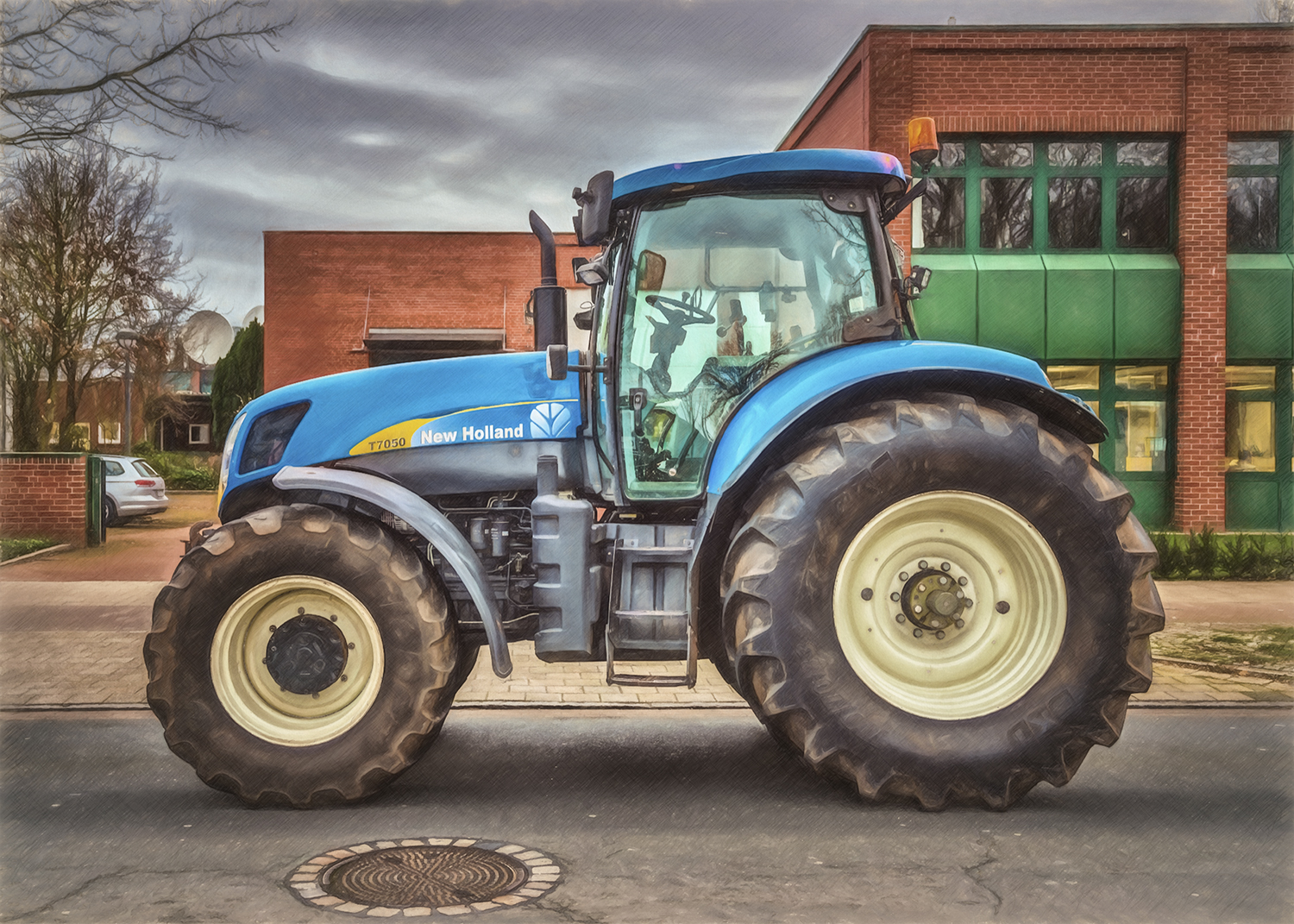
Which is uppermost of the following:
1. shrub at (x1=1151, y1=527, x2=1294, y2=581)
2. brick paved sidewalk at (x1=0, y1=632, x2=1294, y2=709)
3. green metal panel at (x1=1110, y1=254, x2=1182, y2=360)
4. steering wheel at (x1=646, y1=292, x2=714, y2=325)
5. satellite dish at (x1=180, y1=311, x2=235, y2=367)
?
satellite dish at (x1=180, y1=311, x2=235, y2=367)

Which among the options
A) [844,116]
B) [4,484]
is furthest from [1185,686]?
[4,484]

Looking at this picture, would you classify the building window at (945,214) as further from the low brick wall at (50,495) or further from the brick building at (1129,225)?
the low brick wall at (50,495)

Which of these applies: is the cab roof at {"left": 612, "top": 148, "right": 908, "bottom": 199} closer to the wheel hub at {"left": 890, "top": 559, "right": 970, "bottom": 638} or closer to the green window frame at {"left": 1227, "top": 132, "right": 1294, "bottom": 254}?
the wheel hub at {"left": 890, "top": 559, "right": 970, "bottom": 638}

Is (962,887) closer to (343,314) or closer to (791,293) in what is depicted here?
(791,293)

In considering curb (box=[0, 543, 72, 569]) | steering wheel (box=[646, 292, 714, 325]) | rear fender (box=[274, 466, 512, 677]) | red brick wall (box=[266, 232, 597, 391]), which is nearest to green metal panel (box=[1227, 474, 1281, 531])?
steering wheel (box=[646, 292, 714, 325])

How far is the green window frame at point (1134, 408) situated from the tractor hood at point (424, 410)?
42.7 ft

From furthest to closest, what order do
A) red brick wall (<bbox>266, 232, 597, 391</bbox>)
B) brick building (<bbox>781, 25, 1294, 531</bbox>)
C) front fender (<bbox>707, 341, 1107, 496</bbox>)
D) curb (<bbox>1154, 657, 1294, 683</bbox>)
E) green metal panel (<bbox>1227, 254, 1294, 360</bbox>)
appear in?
1. red brick wall (<bbox>266, 232, 597, 391</bbox>)
2. green metal panel (<bbox>1227, 254, 1294, 360</bbox>)
3. brick building (<bbox>781, 25, 1294, 531</bbox>)
4. curb (<bbox>1154, 657, 1294, 683</bbox>)
5. front fender (<bbox>707, 341, 1107, 496</bbox>)

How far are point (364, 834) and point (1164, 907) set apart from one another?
2.94 meters

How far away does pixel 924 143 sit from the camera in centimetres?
529

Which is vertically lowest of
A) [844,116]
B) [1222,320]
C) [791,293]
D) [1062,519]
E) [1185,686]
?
[1185,686]

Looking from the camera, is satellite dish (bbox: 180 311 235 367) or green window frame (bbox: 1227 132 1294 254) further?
satellite dish (bbox: 180 311 235 367)

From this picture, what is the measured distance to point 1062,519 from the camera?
181 inches

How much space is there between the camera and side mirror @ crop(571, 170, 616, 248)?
4.86 meters

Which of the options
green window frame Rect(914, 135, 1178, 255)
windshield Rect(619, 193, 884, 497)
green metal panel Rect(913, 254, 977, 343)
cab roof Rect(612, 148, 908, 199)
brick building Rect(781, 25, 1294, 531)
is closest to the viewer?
cab roof Rect(612, 148, 908, 199)
